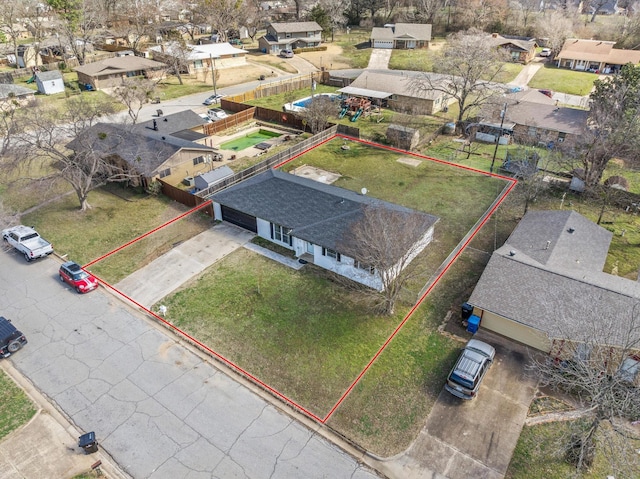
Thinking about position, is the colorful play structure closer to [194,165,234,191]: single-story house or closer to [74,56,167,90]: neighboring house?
[194,165,234,191]: single-story house

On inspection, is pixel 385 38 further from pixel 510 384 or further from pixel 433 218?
pixel 510 384

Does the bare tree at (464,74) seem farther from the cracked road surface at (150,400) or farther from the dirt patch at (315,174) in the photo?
the cracked road surface at (150,400)

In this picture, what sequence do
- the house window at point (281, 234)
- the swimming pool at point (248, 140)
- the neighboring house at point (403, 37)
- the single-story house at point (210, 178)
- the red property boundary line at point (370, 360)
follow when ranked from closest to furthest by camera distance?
the red property boundary line at point (370, 360) → the house window at point (281, 234) → the single-story house at point (210, 178) → the swimming pool at point (248, 140) → the neighboring house at point (403, 37)

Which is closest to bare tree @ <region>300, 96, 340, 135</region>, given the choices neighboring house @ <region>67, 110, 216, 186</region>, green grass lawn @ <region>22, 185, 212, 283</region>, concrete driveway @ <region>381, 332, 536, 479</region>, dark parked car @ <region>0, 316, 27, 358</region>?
neighboring house @ <region>67, 110, 216, 186</region>

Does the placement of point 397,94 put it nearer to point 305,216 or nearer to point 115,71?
point 305,216

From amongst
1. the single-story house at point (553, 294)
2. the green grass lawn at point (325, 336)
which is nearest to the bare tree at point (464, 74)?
the green grass lawn at point (325, 336)

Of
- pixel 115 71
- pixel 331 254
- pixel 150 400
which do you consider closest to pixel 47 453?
pixel 150 400
